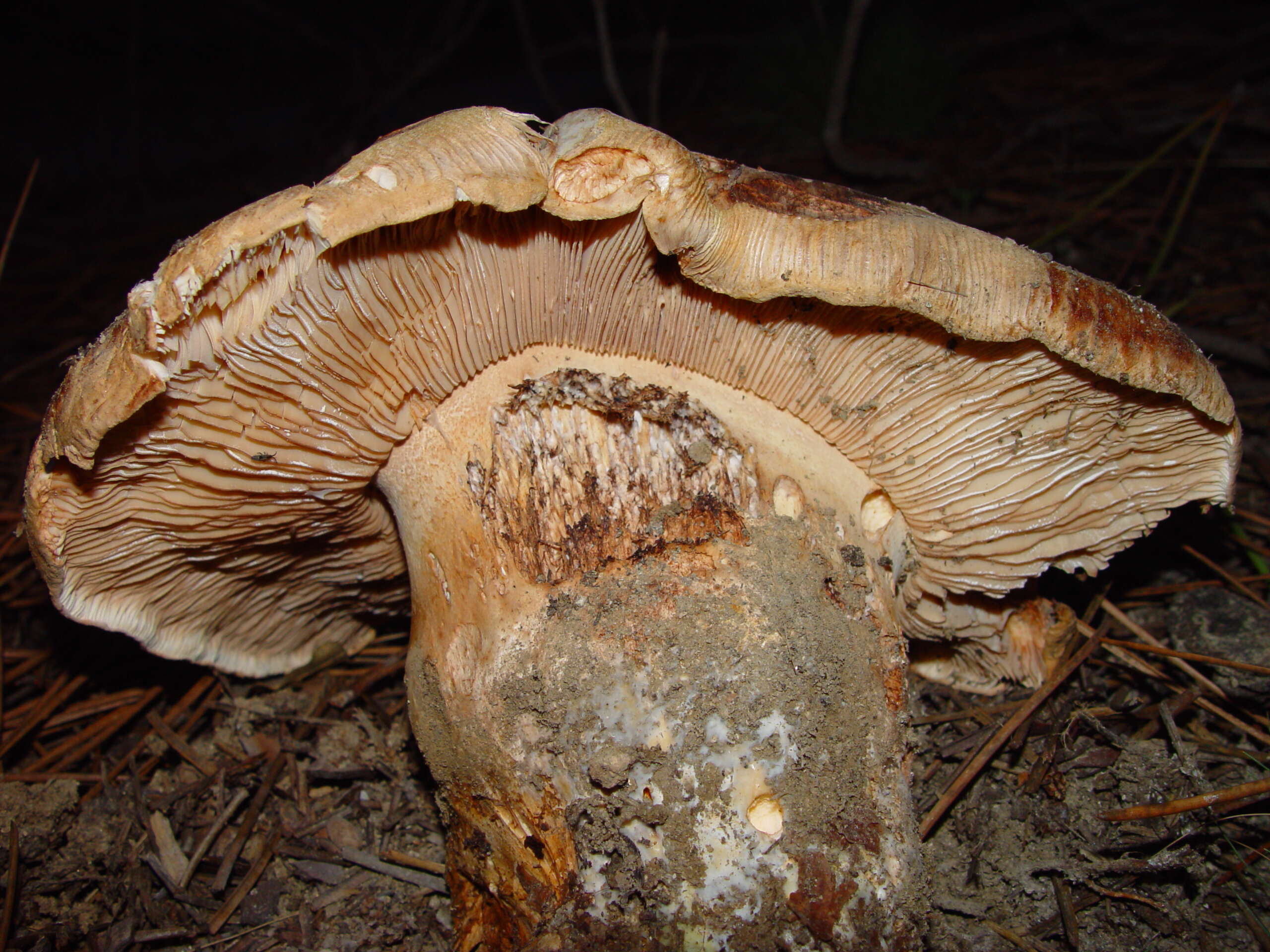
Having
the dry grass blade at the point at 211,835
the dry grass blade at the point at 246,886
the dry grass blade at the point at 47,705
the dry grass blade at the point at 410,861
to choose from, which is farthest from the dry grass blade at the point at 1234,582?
the dry grass blade at the point at 47,705

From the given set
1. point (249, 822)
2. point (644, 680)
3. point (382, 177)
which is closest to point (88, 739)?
point (249, 822)

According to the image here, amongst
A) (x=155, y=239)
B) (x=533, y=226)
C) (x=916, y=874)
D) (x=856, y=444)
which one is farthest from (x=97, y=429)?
(x=155, y=239)

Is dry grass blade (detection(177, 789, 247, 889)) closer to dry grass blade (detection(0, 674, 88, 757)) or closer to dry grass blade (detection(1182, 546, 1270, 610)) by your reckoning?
dry grass blade (detection(0, 674, 88, 757))

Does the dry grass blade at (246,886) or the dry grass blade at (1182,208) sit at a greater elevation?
the dry grass blade at (1182,208)

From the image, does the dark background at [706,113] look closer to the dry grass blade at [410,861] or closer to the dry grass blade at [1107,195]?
the dry grass blade at [1107,195]

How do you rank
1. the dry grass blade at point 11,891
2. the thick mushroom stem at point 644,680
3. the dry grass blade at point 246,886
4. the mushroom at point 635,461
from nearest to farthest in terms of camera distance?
the mushroom at point 635,461 < the thick mushroom stem at point 644,680 < the dry grass blade at point 11,891 < the dry grass blade at point 246,886

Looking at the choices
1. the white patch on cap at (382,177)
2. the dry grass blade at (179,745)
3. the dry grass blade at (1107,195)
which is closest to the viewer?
the white patch on cap at (382,177)

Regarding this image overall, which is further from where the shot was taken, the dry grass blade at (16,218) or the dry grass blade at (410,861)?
the dry grass blade at (16,218)
